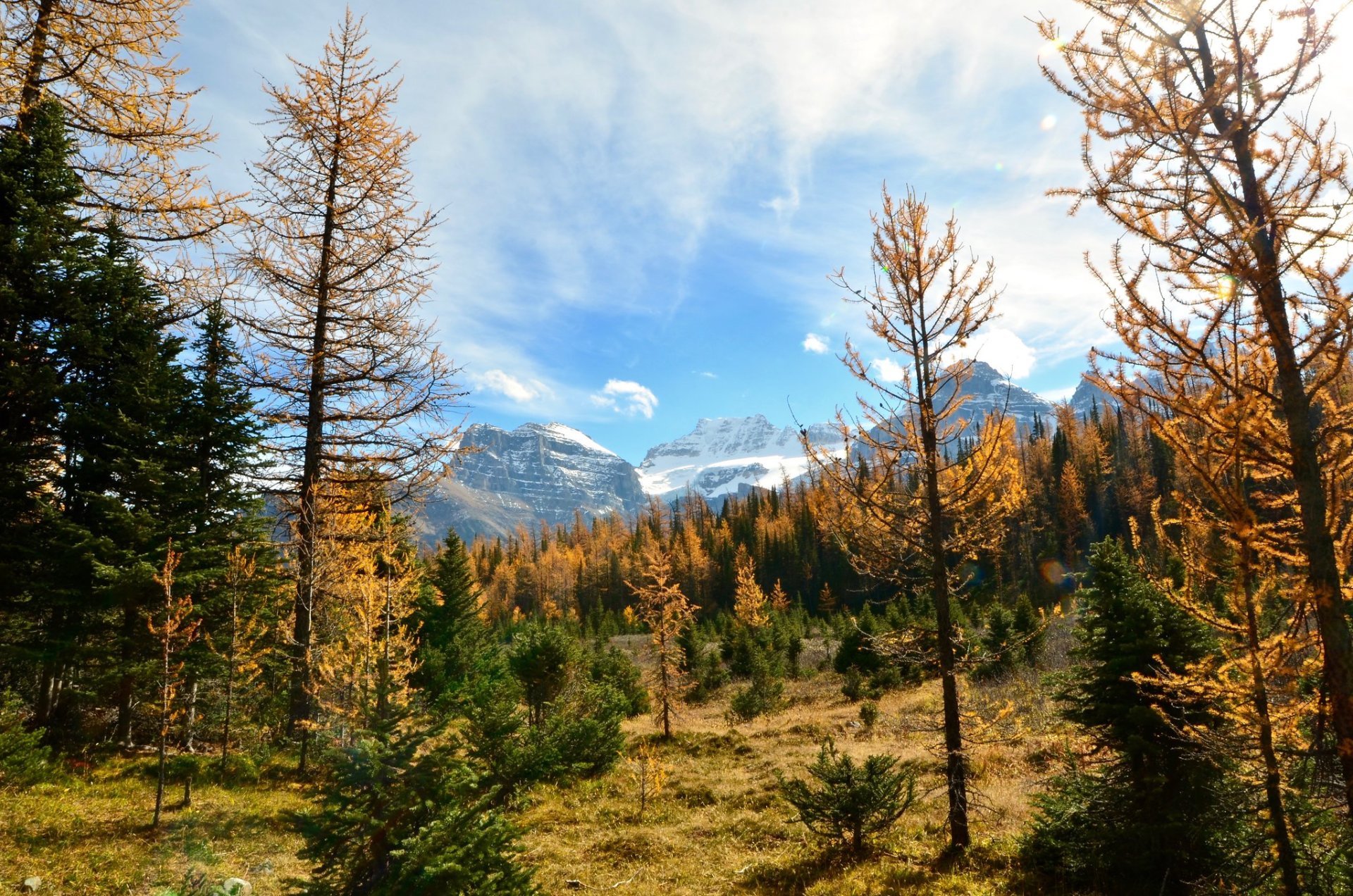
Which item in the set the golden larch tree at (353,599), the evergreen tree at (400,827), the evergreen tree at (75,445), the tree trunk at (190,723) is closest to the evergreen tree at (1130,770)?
the evergreen tree at (400,827)

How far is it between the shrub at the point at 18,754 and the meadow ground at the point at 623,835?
33 centimetres

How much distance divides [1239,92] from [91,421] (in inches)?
625

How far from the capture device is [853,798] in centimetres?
802

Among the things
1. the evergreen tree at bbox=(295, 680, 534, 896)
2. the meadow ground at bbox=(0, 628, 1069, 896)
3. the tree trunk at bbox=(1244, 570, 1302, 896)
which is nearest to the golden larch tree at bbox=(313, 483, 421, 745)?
the meadow ground at bbox=(0, 628, 1069, 896)

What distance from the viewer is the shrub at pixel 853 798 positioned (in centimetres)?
802

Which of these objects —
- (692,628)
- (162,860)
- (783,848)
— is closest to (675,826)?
(783,848)

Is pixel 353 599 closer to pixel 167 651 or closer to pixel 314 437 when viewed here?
pixel 314 437

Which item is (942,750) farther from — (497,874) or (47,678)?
(47,678)

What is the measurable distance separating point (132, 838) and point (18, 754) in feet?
8.60

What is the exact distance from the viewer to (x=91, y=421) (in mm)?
10617

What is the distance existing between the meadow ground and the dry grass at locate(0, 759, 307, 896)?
23 mm

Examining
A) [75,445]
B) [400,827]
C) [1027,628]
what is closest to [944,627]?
[400,827]

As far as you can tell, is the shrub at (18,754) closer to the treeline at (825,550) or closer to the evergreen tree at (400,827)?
the evergreen tree at (400,827)

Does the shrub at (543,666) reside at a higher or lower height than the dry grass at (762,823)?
higher
